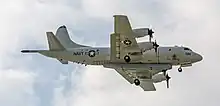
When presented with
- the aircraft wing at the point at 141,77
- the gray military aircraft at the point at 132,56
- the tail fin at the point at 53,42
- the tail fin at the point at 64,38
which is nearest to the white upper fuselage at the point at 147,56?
the gray military aircraft at the point at 132,56

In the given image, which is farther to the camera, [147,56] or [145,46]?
[147,56]

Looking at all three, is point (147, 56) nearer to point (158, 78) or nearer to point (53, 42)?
point (158, 78)

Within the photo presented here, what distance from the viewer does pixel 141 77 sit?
6981 centimetres

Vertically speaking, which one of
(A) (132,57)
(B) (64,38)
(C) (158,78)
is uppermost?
(B) (64,38)

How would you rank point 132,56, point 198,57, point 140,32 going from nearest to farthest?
point 140,32 → point 132,56 → point 198,57

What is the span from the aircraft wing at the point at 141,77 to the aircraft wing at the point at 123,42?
4.85m

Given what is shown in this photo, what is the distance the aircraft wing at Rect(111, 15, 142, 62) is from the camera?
183ft

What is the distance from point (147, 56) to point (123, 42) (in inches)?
262

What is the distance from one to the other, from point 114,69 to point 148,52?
4.65 metres

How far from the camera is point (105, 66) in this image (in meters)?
66.2

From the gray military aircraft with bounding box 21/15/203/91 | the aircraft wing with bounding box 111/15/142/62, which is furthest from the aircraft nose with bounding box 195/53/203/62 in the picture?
the aircraft wing with bounding box 111/15/142/62

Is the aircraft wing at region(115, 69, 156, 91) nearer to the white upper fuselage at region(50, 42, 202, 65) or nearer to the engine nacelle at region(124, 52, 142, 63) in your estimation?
the white upper fuselage at region(50, 42, 202, 65)

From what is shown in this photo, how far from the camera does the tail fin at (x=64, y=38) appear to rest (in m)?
75.6

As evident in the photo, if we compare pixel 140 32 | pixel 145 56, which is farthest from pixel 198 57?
pixel 140 32
